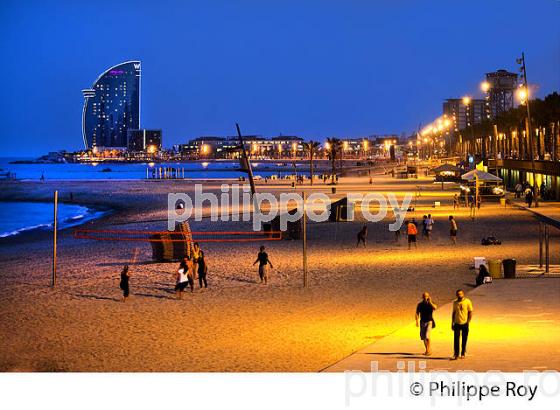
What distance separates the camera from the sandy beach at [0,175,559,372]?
11.7 meters

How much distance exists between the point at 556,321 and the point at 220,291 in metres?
7.53

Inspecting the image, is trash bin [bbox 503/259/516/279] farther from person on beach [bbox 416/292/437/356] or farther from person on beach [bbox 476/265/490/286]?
person on beach [bbox 416/292/437/356]

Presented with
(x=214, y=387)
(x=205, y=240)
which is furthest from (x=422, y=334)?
(x=205, y=240)

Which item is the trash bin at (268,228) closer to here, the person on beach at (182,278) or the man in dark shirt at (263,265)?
the man in dark shirt at (263,265)

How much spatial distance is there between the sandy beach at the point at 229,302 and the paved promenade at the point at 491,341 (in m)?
0.71

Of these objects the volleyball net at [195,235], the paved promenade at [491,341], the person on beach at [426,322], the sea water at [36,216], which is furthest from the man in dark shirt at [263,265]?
the sea water at [36,216]

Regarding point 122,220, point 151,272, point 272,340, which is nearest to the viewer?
point 272,340

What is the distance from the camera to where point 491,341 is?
37.2 ft

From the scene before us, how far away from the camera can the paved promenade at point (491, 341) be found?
32.9 ft

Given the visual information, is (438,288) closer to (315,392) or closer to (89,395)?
(315,392)

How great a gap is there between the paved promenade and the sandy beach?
0.71 metres

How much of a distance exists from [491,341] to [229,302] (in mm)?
6201

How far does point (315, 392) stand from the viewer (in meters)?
9.00

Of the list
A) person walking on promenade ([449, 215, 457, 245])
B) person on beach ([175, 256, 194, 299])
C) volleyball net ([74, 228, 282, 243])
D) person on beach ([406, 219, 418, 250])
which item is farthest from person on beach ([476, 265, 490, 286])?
volleyball net ([74, 228, 282, 243])
